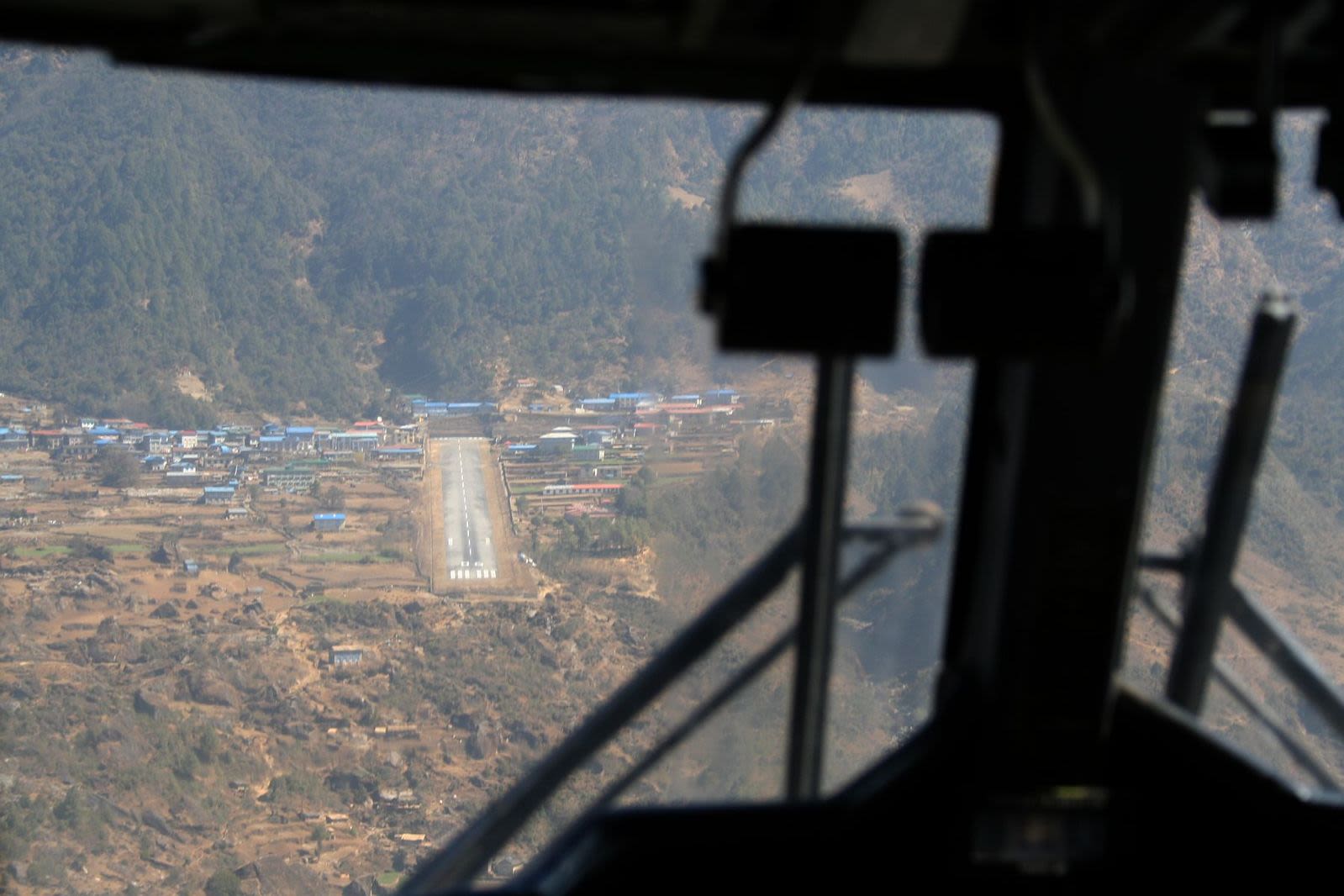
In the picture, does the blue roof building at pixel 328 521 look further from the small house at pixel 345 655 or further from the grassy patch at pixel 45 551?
the grassy patch at pixel 45 551

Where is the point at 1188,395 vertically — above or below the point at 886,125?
below

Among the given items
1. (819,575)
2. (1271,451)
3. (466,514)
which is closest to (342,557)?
(466,514)

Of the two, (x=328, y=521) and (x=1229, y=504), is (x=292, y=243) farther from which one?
(x=1229, y=504)

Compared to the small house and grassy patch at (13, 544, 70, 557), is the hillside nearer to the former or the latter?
grassy patch at (13, 544, 70, 557)

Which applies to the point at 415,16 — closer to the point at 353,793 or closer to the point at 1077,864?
the point at 1077,864

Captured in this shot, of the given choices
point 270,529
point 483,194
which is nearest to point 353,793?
point 270,529

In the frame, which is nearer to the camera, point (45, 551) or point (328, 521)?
point (45, 551)
